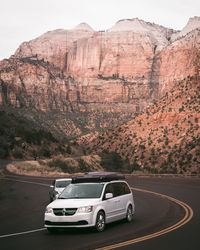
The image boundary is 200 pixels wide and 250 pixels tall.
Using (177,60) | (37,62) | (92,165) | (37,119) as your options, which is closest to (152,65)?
(177,60)

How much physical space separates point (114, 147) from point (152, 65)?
12329cm

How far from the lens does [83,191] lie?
498 inches

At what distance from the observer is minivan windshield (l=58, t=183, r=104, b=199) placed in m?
12.3

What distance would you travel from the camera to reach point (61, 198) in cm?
1240

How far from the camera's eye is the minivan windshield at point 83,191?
12.3 m

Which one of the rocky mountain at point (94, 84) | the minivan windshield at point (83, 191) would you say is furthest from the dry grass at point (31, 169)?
the rocky mountain at point (94, 84)

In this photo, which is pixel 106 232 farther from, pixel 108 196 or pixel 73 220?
pixel 73 220

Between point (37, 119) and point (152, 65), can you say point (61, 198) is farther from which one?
point (152, 65)

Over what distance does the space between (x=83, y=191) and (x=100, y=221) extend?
1243 mm

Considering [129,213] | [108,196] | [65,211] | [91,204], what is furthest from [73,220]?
[129,213]

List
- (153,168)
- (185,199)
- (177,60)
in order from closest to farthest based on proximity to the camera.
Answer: (185,199), (153,168), (177,60)

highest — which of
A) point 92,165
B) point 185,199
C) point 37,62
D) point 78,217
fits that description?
point 37,62

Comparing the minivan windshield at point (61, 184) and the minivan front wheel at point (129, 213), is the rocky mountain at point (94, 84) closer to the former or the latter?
the minivan windshield at point (61, 184)

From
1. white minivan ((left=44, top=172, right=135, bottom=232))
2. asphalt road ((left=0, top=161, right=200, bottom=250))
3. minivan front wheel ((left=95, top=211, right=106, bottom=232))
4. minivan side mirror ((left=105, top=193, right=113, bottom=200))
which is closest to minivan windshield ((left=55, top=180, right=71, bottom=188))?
asphalt road ((left=0, top=161, right=200, bottom=250))
